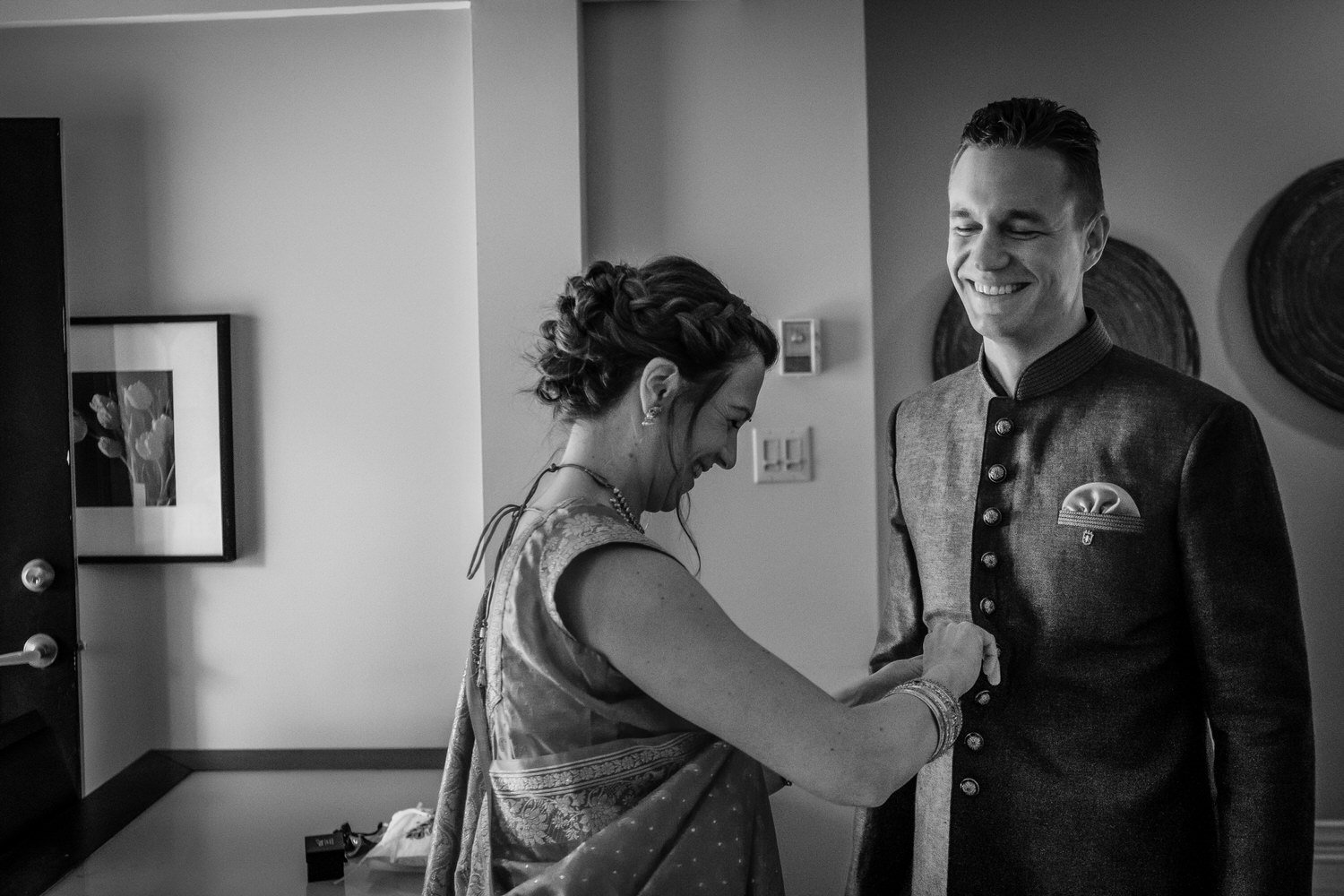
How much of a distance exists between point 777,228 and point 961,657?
1.52 meters

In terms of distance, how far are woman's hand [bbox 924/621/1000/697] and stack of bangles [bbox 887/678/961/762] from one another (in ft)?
0.07

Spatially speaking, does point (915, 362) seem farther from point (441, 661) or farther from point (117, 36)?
point (117, 36)

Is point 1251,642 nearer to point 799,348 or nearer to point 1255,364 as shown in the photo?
point 799,348

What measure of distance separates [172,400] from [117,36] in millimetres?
→ 937

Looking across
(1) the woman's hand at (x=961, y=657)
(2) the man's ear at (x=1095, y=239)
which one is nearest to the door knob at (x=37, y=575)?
(1) the woman's hand at (x=961, y=657)

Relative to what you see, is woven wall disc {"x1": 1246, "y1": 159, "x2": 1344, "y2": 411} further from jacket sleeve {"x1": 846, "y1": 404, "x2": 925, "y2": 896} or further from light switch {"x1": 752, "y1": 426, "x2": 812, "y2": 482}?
jacket sleeve {"x1": 846, "y1": 404, "x2": 925, "y2": 896}

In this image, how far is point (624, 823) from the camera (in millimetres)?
1083

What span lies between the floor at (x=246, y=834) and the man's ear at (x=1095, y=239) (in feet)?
4.81

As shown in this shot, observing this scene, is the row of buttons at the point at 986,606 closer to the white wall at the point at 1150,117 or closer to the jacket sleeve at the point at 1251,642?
the jacket sleeve at the point at 1251,642

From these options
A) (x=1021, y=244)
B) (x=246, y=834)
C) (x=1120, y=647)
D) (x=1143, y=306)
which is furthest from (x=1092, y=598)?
(x=1143, y=306)

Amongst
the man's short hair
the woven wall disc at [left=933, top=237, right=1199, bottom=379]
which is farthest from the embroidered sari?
the woven wall disc at [left=933, top=237, right=1199, bottom=379]

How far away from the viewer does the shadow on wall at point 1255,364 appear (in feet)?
9.61

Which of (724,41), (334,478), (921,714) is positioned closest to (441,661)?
(334,478)

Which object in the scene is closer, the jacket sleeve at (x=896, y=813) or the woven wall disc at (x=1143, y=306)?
the jacket sleeve at (x=896, y=813)
